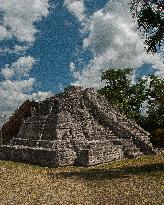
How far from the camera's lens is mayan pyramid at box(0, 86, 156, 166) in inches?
998

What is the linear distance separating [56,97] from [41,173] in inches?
549

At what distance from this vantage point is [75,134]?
28.8 meters

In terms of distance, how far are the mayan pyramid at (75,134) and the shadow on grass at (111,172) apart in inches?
103

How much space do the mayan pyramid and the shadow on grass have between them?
8.60 feet

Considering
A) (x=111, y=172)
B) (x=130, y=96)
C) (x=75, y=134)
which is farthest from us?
(x=130, y=96)

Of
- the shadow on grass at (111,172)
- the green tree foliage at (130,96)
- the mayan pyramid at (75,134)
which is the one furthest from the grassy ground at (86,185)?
the green tree foliage at (130,96)

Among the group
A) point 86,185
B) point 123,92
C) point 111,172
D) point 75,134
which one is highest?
point 123,92

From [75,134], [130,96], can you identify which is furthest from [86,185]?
[130,96]

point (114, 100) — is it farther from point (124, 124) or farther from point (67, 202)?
point (67, 202)

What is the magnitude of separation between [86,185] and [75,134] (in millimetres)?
11496

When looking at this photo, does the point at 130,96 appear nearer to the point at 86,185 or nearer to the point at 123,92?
the point at 123,92

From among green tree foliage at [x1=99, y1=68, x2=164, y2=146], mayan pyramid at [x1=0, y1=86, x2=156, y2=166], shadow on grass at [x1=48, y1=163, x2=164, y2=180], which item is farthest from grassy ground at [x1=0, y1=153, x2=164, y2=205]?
green tree foliage at [x1=99, y1=68, x2=164, y2=146]

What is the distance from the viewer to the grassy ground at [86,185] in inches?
551

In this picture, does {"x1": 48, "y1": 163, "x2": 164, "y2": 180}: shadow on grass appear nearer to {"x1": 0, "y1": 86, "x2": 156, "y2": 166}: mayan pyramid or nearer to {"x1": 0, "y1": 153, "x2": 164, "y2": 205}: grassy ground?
{"x1": 0, "y1": 153, "x2": 164, "y2": 205}: grassy ground
